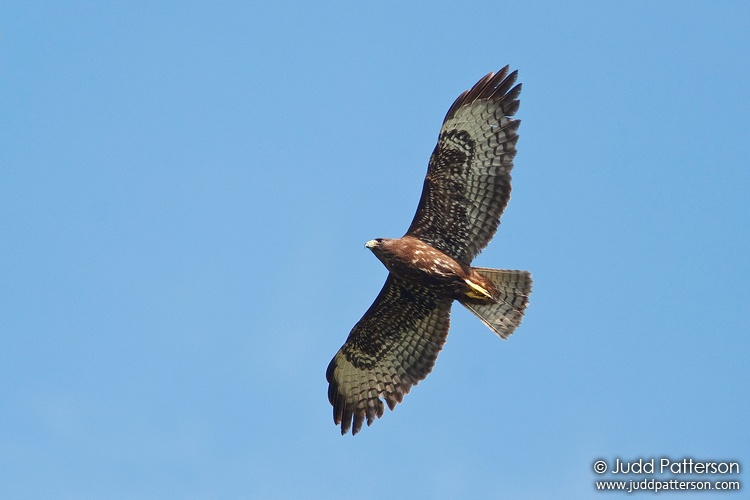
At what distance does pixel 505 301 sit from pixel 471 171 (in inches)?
72.8

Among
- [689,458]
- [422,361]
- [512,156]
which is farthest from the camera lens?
[422,361]

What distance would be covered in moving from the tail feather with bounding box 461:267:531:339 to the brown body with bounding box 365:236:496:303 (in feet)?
0.33

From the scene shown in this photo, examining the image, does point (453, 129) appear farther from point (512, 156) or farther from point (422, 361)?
point (422, 361)

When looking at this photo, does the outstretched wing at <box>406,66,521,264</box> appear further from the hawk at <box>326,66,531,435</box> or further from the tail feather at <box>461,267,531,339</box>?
the tail feather at <box>461,267,531,339</box>

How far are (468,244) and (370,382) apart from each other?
2723 mm

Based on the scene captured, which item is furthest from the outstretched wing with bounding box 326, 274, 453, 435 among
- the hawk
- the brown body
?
the brown body

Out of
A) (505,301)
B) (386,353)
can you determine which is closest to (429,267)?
(505,301)

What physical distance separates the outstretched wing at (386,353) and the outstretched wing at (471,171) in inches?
41.5

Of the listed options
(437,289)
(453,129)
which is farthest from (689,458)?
(453,129)

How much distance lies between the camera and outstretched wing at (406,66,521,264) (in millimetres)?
13016

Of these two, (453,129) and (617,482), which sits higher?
(453,129)

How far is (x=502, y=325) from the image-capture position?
44.1 feet

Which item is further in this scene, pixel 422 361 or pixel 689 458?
pixel 422 361

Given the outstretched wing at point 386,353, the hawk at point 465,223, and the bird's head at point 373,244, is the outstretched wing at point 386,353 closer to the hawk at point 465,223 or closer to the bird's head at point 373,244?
the hawk at point 465,223
